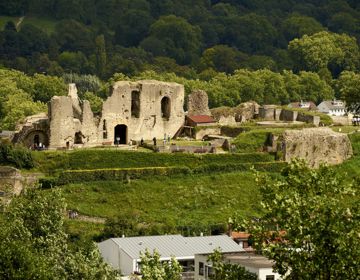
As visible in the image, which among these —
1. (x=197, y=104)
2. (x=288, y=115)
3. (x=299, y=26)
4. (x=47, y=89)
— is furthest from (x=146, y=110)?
(x=299, y=26)

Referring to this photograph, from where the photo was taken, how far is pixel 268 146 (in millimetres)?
73125

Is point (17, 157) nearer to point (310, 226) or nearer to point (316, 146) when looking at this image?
point (316, 146)

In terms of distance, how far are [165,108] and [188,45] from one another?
9803cm

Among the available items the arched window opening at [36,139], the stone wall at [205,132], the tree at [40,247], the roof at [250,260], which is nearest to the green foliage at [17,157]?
the arched window opening at [36,139]

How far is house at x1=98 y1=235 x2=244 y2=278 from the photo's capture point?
58000mm

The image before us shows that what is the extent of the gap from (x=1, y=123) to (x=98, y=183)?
115ft

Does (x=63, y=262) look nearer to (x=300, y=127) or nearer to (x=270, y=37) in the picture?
(x=300, y=127)

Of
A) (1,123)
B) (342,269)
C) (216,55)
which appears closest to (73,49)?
(216,55)

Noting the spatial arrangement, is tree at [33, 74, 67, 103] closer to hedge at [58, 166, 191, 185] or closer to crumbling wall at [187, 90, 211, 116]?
crumbling wall at [187, 90, 211, 116]

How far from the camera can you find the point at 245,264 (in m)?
51.5

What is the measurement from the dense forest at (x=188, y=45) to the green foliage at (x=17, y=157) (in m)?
50.1

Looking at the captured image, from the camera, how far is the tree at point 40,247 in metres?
45.2

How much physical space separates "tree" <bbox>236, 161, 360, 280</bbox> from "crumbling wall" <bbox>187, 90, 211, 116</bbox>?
4118 cm

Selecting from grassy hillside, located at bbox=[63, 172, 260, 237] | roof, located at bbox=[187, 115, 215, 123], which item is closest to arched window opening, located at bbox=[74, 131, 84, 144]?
grassy hillside, located at bbox=[63, 172, 260, 237]
